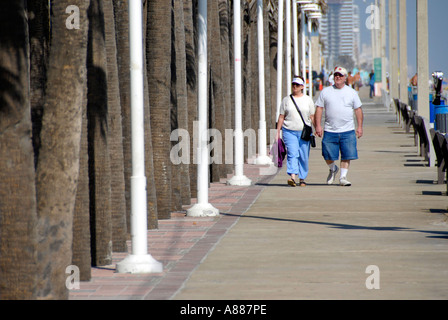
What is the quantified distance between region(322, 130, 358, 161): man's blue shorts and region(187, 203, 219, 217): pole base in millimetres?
4051

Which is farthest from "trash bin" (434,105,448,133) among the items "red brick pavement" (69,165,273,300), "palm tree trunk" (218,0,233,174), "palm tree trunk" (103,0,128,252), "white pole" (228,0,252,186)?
"palm tree trunk" (103,0,128,252)

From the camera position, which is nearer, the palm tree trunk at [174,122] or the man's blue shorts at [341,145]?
the palm tree trunk at [174,122]

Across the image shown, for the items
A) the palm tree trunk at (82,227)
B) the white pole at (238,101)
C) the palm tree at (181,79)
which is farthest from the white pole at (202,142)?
the palm tree trunk at (82,227)

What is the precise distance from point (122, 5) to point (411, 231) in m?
4.07

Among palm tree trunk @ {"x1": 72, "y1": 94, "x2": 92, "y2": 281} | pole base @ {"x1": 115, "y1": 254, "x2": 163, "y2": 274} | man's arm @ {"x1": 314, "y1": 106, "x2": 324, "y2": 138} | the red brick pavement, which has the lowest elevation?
the red brick pavement

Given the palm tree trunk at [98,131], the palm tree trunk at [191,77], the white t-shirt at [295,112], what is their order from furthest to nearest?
the white t-shirt at [295,112] < the palm tree trunk at [191,77] < the palm tree trunk at [98,131]

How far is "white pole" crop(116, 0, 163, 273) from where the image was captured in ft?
28.3

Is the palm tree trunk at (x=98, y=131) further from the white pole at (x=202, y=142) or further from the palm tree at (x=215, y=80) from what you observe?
the palm tree at (x=215, y=80)

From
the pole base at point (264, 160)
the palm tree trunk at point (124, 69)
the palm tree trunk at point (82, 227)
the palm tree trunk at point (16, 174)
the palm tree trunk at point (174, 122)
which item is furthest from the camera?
the pole base at point (264, 160)

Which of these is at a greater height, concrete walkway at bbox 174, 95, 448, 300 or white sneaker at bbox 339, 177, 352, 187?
white sneaker at bbox 339, 177, 352, 187

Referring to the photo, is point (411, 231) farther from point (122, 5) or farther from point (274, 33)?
point (274, 33)

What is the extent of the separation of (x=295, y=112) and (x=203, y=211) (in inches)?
165

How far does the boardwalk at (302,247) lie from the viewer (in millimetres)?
7617

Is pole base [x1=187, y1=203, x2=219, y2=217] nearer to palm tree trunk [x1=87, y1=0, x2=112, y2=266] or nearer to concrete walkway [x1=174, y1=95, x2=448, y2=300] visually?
concrete walkway [x1=174, y1=95, x2=448, y2=300]
